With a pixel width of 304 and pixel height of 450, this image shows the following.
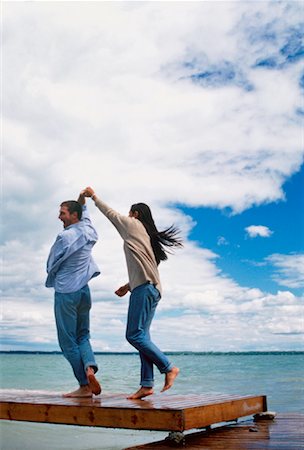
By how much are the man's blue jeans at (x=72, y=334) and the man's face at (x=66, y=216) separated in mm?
654

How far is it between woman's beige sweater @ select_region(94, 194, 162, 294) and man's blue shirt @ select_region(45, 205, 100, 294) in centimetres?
49

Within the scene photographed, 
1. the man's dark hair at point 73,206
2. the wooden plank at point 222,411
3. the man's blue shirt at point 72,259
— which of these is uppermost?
the man's dark hair at point 73,206

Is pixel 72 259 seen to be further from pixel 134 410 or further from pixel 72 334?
pixel 134 410

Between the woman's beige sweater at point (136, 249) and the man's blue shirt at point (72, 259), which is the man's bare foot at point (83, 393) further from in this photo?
the woman's beige sweater at point (136, 249)

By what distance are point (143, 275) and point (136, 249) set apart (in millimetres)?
237

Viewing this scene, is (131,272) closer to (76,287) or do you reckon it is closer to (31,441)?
(76,287)

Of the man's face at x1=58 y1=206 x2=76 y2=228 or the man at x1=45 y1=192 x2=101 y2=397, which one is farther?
the man's face at x1=58 y1=206 x2=76 y2=228

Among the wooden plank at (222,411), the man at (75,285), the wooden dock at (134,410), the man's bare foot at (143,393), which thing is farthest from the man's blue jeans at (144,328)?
the man at (75,285)

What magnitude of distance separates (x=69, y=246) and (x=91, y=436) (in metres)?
4.84

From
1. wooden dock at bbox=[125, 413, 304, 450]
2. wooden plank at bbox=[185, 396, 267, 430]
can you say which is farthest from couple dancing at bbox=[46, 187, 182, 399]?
wooden dock at bbox=[125, 413, 304, 450]

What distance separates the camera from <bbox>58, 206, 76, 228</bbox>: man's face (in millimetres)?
→ 5543

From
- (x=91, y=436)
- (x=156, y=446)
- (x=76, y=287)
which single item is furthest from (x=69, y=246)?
(x=91, y=436)

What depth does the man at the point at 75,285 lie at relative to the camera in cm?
535

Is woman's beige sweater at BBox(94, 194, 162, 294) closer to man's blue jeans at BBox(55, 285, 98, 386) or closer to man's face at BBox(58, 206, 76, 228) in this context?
man's face at BBox(58, 206, 76, 228)
